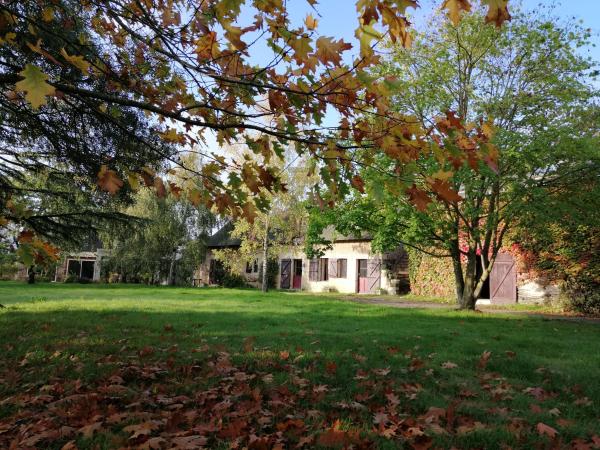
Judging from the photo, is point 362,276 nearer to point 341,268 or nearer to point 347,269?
point 347,269

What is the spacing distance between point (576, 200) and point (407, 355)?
8467 mm

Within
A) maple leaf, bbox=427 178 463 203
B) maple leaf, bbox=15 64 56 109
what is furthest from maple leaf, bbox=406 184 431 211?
maple leaf, bbox=15 64 56 109

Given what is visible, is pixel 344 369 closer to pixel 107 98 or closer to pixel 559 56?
pixel 107 98

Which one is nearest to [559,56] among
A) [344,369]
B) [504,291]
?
[504,291]

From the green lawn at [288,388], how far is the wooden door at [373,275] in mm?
17899

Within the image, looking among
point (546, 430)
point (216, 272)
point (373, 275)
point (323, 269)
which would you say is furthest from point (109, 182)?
point (216, 272)

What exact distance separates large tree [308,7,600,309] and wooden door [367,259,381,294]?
11.4 metres

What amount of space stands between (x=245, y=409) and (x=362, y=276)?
80.1 ft

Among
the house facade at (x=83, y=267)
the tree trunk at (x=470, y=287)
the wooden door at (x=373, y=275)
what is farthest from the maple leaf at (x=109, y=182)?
the house facade at (x=83, y=267)

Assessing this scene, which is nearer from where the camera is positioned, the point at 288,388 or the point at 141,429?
the point at 141,429

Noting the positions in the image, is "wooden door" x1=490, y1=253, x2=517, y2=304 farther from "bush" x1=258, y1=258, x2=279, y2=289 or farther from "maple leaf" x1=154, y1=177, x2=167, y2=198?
"maple leaf" x1=154, y1=177, x2=167, y2=198

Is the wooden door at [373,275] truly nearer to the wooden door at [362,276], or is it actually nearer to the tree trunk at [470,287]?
the wooden door at [362,276]

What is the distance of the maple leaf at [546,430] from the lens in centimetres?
337

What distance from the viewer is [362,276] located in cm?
2770
